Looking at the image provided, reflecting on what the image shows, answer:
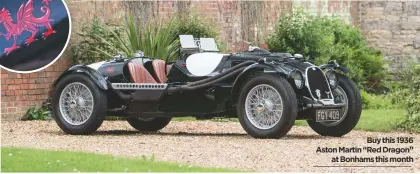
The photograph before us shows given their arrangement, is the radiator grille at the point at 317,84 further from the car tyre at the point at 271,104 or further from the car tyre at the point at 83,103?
the car tyre at the point at 83,103

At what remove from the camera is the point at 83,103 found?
41.7ft

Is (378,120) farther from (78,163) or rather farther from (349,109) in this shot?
(78,163)

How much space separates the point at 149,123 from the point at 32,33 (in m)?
2.67

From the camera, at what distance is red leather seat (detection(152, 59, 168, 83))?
1317 cm

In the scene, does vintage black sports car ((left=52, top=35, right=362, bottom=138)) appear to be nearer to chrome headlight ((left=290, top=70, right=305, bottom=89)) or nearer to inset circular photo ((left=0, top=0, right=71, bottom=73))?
chrome headlight ((left=290, top=70, right=305, bottom=89))

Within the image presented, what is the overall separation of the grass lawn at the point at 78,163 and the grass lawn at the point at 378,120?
521 centimetres

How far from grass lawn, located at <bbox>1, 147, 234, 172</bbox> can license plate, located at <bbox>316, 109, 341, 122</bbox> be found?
2939 millimetres

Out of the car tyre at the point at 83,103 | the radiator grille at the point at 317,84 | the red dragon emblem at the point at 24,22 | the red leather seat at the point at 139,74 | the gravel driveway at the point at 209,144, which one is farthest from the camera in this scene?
the red dragon emblem at the point at 24,22

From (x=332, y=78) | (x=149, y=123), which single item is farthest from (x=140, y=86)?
(x=332, y=78)

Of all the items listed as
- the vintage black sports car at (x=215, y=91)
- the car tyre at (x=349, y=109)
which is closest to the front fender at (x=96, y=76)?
the vintage black sports car at (x=215, y=91)

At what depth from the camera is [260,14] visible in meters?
20.3

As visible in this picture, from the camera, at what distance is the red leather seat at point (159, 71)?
13.2 meters

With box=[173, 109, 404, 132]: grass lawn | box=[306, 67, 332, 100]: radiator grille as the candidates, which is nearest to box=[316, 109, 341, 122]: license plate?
box=[306, 67, 332, 100]: radiator grille

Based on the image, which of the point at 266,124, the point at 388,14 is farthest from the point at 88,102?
the point at 388,14
